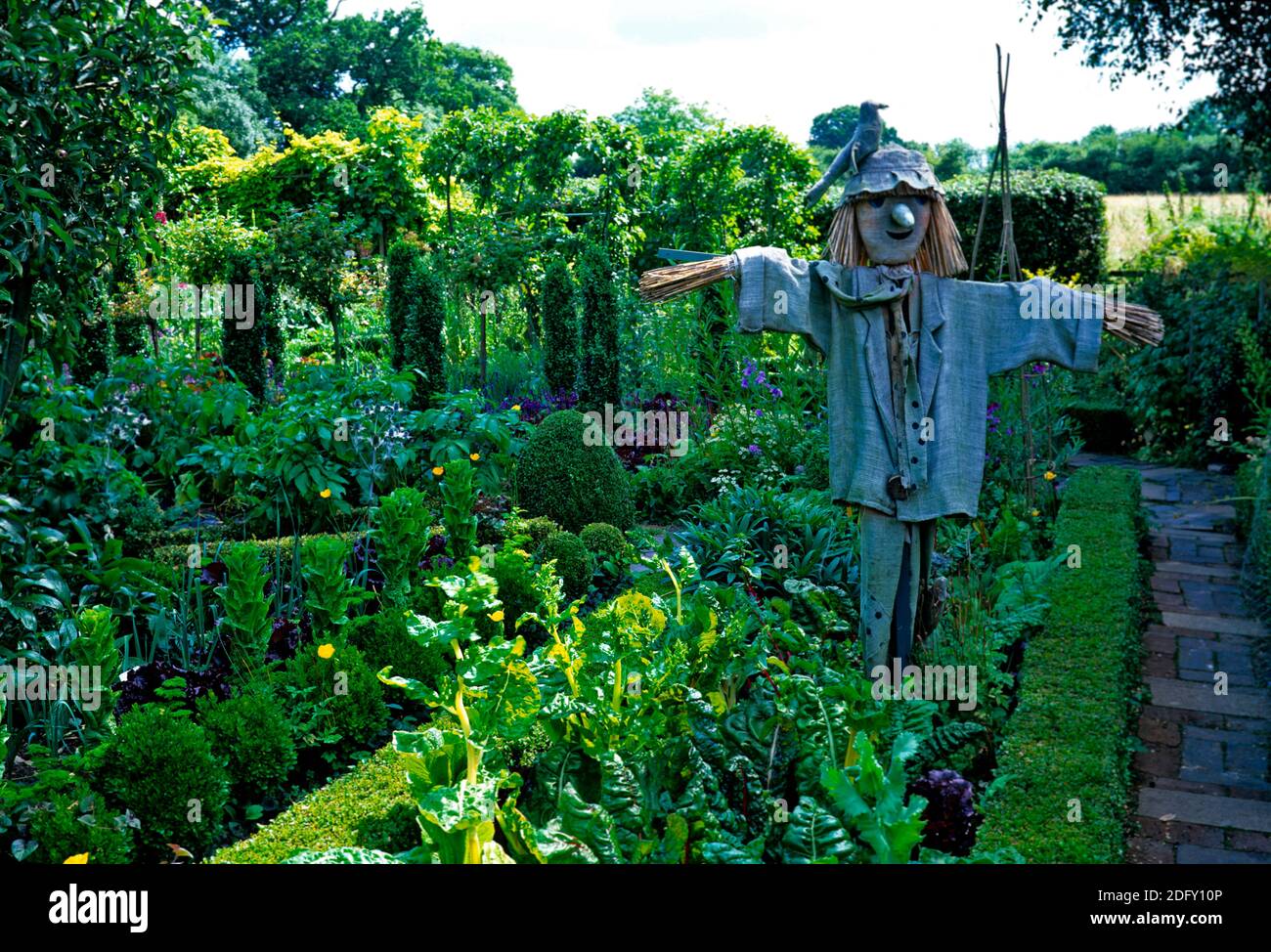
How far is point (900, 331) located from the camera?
3.60 metres

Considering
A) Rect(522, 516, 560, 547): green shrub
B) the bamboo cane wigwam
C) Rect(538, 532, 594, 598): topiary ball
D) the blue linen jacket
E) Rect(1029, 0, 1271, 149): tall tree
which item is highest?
Rect(1029, 0, 1271, 149): tall tree

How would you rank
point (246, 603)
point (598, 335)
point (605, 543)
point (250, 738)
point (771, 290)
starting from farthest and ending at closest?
point (598, 335)
point (605, 543)
point (246, 603)
point (771, 290)
point (250, 738)

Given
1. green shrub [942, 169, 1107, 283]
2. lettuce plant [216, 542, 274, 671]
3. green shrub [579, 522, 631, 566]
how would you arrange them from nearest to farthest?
1. lettuce plant [216, 542, 274, 671]
2. green shrub [579, 522, 631, 566]
3. green shrub [942, 169, 1107, 283]

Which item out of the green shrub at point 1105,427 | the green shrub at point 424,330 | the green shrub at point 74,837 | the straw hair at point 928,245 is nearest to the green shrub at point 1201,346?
the green shrub at point 1105,427

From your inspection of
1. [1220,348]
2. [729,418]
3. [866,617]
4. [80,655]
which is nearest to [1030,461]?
[729,418]

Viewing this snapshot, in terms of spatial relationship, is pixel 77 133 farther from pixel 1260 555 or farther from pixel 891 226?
pixel 1260 555

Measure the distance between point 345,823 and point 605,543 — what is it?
2504 mm

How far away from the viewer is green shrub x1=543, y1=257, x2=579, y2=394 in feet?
26.4

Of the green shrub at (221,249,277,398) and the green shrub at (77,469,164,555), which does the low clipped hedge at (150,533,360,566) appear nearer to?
the green shrub at (77,469,164,555)

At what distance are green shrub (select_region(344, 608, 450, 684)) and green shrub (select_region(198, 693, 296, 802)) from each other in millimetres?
555

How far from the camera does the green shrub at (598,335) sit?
799 centimetres

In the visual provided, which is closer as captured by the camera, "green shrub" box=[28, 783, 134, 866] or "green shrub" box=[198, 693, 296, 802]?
"green shrub" box=[28, 783, 134, 866]

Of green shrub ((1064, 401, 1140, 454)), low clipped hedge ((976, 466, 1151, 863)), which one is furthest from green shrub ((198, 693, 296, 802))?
green shrub ((1064, 401, 1140, 454))

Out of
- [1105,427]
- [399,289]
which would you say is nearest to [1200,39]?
[1105,427]
